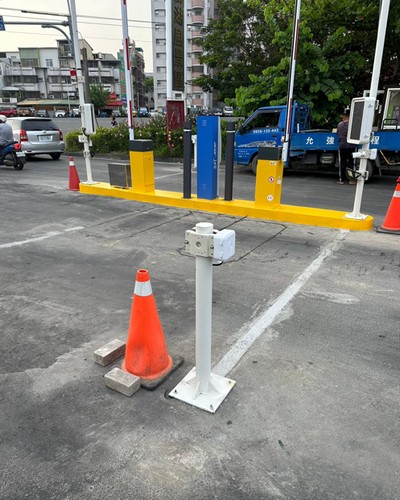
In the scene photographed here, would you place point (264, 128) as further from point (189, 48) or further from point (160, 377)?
point (189, 48)

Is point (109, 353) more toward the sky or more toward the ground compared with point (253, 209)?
more toward the ground

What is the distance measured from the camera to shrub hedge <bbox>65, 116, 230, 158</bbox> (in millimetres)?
15977

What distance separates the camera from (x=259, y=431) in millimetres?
2309

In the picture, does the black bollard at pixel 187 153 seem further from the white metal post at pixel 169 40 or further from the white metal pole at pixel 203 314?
the white metal post at pixel 169 40

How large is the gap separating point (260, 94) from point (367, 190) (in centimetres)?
595

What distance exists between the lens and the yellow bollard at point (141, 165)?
8.19 m

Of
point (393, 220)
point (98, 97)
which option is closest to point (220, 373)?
point (393, 220)

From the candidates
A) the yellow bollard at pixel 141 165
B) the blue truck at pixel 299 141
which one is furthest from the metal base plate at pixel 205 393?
the blue truck at pixel 299 141

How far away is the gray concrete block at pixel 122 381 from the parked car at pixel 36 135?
533 inches

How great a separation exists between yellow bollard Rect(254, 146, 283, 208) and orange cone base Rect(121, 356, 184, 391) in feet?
15.6

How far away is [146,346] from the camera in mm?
2756

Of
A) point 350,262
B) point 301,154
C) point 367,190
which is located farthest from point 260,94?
point 350,262

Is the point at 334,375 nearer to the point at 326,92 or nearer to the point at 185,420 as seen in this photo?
the point at 185,420

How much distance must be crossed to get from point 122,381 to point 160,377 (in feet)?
0.91
